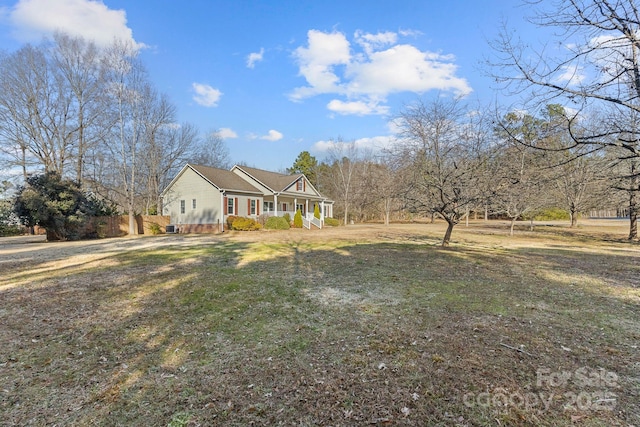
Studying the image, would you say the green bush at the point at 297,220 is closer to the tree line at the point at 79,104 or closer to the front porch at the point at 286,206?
the front porch at the point at 286,206

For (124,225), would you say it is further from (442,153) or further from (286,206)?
(442,153)

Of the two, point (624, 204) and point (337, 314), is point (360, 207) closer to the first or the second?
point (624, 204)

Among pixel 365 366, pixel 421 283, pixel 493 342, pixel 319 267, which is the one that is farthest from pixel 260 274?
pixel 493 342

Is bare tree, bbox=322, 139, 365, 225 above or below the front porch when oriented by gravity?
above

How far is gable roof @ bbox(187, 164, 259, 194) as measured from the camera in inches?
908

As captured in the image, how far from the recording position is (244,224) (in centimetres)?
2219

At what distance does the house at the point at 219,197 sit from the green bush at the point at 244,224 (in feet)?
3.34

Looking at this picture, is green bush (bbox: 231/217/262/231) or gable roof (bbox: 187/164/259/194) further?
gable roof (bbox: 187/164/259/194)

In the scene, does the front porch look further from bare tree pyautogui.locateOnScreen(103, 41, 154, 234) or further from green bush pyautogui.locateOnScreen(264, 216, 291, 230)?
bare tree pyautogui.locateOnScreen(103, 41, 154, 234)

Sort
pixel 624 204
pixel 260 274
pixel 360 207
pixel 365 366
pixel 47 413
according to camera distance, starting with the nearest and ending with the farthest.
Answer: pixel 47 413 → pixel 365 366 → pixel 260 274 → pixel 624 204 → pixel 360 207

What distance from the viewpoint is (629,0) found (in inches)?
151

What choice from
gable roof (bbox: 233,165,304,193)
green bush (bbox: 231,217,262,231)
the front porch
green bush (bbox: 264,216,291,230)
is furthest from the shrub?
gable roof (bbox: 233,165,304,193)

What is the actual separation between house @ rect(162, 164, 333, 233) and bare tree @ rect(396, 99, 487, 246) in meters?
15.0

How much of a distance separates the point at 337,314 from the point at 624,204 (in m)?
19.5
